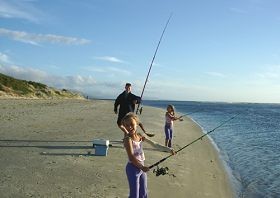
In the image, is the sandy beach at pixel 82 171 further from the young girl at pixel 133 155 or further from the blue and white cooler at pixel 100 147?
the young girl at pixel 133 155

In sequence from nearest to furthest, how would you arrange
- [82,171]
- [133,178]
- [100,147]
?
[133,178], [82,171], [100,147]

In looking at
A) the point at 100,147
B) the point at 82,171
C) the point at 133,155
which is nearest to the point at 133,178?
the point at 133,155

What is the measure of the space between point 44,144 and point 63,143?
69cm

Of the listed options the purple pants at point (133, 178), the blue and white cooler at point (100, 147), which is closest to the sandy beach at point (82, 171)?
the blue and white cooler at point (100, 147)

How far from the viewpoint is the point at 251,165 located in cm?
1517

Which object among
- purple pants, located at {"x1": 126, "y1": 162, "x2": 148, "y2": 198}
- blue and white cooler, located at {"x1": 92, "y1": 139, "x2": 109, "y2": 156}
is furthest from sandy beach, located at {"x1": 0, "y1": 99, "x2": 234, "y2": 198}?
purple pants, located at {"x1": 126, "y1": 162, "x2": 148, "y2": 198}

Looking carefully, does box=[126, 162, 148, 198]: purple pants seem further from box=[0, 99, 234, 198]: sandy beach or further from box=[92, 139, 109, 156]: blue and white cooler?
box=[92, 139, 109, 156]: blue and white cooler

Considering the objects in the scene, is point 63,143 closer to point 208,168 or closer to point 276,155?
point 208,168

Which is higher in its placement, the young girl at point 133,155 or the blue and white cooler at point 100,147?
the young girl at point 133,155

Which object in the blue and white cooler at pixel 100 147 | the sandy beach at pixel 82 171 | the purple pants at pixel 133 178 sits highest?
the purple pants at pixel 133 178

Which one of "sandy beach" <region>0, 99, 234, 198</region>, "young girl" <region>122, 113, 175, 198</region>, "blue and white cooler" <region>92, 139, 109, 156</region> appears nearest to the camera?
"young girl" <region>122, 113, 175, 198</region>

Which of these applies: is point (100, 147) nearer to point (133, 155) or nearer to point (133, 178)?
point (133, 178)

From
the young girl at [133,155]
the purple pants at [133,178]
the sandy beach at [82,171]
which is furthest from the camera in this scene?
the sandy beach at [82,171]

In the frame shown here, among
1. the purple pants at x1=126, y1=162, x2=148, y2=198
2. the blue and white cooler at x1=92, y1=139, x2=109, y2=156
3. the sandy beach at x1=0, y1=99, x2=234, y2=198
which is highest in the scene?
the purple pants at x1=126, y1=162, x2=148, y2=198
